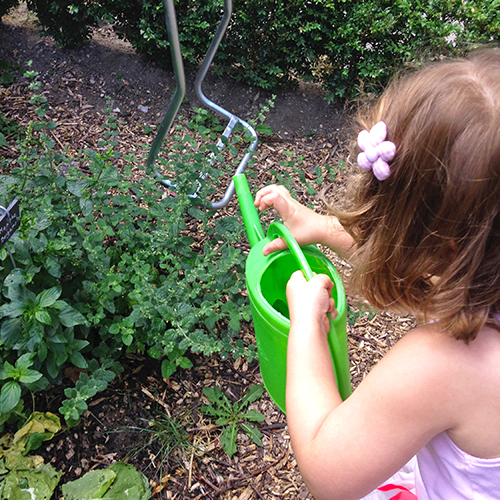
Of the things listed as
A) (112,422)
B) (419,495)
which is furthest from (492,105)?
(112,422)

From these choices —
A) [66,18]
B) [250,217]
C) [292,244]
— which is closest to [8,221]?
[250,217]

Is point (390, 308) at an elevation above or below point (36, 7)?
below

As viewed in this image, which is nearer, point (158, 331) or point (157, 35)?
point (158, 331)

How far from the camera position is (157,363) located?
190 centimetres

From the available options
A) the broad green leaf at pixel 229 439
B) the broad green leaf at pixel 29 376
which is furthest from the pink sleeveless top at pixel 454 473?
the broad green leaf at pixel 29 376

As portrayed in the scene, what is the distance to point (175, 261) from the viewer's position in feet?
5.92

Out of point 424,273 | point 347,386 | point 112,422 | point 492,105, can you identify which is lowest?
point 112,422

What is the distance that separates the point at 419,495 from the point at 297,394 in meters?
0.54

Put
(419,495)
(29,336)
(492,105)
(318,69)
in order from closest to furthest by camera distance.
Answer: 1. (492,105)
2. (419,495)
3. (29,336)
4. (318,69)

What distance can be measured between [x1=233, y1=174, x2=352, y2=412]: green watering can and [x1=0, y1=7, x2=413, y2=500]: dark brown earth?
239mm

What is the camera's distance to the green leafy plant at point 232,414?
178 centimetres

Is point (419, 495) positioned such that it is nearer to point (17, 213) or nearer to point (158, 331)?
point (158, 331)

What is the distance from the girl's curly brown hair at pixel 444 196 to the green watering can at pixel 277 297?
0.16 metres

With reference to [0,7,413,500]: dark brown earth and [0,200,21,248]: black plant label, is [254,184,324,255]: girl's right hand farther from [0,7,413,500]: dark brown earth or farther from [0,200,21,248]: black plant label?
[0,200,21,248]: black plant label
